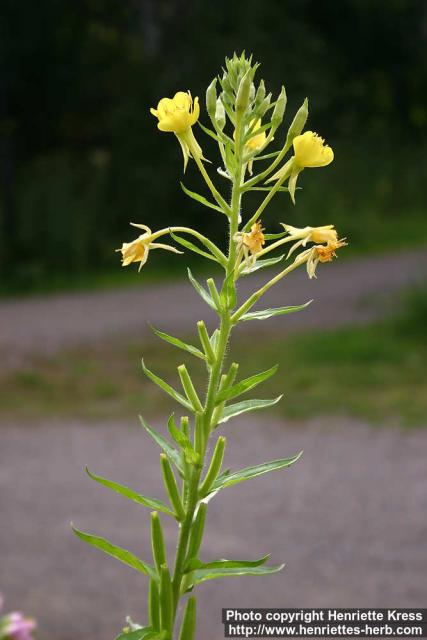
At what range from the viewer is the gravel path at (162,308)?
993 cm

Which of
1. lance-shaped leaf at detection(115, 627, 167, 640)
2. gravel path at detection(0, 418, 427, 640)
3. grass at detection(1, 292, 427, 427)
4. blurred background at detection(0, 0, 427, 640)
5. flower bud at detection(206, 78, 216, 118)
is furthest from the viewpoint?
grass at detection(1, 292, 427, 427)

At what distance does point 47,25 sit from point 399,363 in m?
6.88

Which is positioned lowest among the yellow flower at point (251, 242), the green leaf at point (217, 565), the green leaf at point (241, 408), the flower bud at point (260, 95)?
the green leaf at point (217, 565)

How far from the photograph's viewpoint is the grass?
7691 mm

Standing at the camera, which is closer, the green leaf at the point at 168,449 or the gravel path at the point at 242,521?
the green leaf at the point at 168,449

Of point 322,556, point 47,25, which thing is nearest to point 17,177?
point 47,25

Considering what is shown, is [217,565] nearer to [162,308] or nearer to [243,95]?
[243,95]

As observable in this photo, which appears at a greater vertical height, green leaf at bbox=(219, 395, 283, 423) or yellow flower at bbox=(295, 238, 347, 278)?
yellow flower at bbox=(295, 238, 347, 278)

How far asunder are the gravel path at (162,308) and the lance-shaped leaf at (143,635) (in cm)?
801

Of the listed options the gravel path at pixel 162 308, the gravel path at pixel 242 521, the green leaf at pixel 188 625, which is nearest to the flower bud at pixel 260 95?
the green leaf at pixel 188 625

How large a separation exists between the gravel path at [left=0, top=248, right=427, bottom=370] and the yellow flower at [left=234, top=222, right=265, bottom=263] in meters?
8.05

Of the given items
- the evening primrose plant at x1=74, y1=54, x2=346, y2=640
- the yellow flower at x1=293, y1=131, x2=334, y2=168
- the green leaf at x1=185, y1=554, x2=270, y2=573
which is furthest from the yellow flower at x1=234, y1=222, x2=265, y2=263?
the green leaf at x1=185, y1=554, x2=270, y2=573

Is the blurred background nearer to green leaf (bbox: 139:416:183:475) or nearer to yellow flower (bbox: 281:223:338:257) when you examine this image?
green leaf (bbox: 139:416:183:475)

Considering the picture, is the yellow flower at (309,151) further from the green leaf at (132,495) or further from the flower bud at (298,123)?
the green leaf at (132,495)
